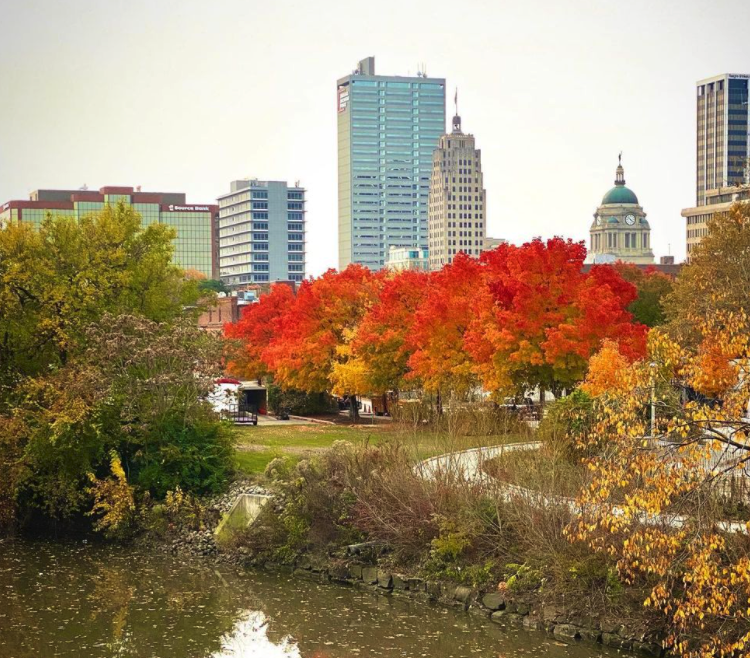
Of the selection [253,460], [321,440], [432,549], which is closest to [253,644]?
[432,549]

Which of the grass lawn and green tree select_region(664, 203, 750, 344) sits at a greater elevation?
green tree select_region(664, 203, 750, 344)

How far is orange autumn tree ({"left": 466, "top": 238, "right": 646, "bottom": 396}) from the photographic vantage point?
44312 millimetres

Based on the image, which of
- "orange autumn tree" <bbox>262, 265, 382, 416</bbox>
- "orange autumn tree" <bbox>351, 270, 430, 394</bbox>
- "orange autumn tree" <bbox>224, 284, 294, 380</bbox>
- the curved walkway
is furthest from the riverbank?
"orange autumn tree" <bbox>224, 284, 294, 380</bbox>

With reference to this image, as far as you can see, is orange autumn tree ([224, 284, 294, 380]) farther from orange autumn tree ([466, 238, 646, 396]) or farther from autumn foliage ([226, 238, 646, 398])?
orange autumn tree ([466, 238, 646, 396])

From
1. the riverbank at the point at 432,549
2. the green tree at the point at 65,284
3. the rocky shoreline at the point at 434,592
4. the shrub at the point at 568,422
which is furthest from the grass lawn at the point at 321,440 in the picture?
the green tree at the point at 65,284

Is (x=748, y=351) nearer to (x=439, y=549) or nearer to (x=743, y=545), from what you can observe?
(x=743, y=545)

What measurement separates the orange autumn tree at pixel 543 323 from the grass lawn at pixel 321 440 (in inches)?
174

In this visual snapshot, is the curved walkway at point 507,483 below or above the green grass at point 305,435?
above

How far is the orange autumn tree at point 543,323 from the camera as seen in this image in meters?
44.3

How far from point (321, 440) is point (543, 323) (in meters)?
10.9

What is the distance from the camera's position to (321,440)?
49.1 metres

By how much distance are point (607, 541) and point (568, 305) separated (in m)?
22.0

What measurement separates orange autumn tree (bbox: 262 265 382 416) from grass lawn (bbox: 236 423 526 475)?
14.7 ft

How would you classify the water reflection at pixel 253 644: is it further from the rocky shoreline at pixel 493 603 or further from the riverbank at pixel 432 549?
the riverbank at pixel 432 549
